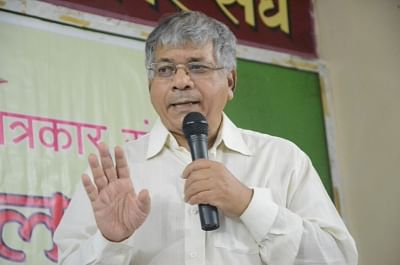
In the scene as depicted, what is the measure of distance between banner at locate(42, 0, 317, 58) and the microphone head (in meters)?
1.35

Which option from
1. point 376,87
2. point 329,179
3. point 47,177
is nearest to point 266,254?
point 47,177

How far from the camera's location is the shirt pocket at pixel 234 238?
161cm

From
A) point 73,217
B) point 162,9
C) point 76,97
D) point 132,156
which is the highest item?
point 162,9

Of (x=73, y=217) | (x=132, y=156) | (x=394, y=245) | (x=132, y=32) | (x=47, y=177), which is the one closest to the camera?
(x=73, y=217)

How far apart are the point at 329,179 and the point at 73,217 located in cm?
192

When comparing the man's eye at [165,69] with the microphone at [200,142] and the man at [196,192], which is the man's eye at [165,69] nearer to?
the man at [196,192]

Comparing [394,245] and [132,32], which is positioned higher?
[132,32]

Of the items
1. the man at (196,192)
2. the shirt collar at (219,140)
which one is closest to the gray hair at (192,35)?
the man at (196,192)

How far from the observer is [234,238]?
1.62 metres

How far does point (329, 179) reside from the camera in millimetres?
3365

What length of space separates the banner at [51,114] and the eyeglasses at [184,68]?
90 cm

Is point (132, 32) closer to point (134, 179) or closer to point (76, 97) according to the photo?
point (76, 97)

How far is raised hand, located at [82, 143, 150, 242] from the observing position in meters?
1.49

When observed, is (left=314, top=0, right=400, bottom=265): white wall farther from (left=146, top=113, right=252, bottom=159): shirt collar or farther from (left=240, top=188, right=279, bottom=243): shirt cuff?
(left=240, top=188, right=279, bottom=243): shirt cuff
